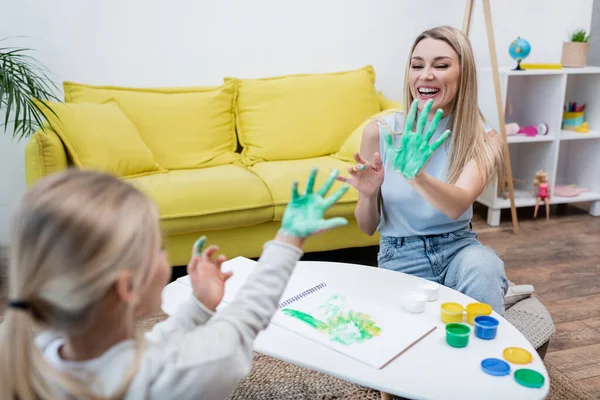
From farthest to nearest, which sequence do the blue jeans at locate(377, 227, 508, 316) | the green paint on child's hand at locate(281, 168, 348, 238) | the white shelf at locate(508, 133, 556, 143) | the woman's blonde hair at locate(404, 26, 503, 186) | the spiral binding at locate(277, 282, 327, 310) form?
the white shelf at locate(508, 133, 556, 143) → the woman's blonde hair at locate(404, 26, 503, 186) → the blue jeans at locate(377, 227, 508, 316) → the spiral binding at locate(277, 282, 327, 310) → the green paint on child's hand at locate(281, 168, 348, 238)

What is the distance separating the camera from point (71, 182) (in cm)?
74

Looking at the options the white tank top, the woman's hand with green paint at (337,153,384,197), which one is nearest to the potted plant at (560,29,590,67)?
the white tank top

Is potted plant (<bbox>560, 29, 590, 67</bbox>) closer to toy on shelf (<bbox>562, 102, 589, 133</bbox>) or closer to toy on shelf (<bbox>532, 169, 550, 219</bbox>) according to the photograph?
toy on shelf (<bbox>562, 102, 589, 133</bbox>)

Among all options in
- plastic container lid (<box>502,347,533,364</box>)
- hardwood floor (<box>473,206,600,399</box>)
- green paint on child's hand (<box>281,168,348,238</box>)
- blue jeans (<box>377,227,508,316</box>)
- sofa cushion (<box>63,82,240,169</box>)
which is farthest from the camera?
sofa cushion (<box>63,82,240,169</box>)

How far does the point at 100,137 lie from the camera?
2.49 meters

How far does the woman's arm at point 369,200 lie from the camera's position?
1749 mm

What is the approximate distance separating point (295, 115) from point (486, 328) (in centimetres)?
189

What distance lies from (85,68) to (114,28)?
24cm

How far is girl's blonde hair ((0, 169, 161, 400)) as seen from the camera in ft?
2.29

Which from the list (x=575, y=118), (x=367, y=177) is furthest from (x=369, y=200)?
(x=575, y=118)

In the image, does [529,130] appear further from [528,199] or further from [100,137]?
[100,137]

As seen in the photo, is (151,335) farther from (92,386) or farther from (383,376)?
(383,376)

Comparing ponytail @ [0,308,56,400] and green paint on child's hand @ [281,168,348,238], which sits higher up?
green paint on child's hand @ [281,168,348,238]

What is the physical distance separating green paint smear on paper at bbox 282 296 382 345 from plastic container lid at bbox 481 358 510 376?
225 mm
